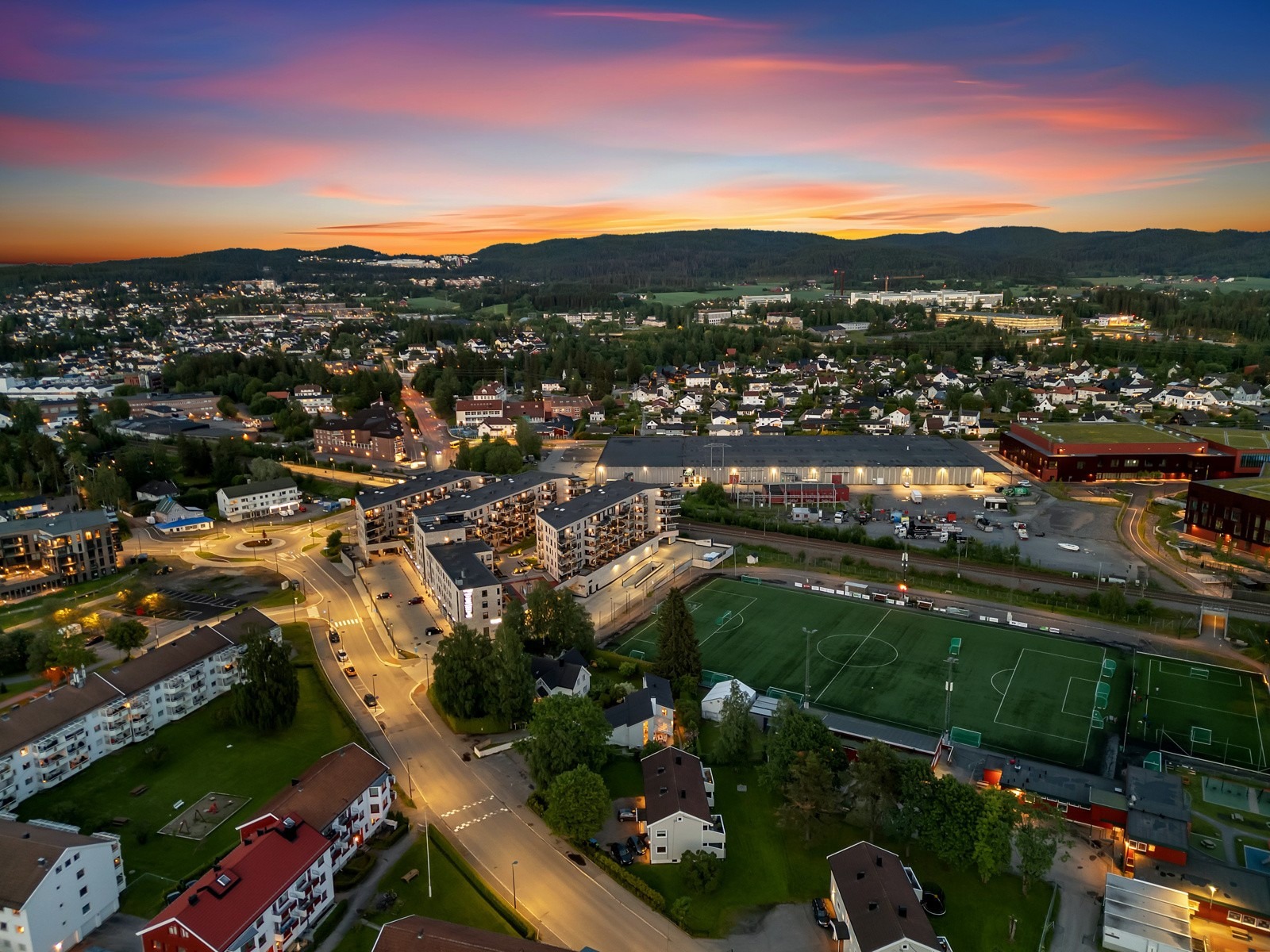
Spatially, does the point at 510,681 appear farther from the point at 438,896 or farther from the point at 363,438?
the point at 363,438

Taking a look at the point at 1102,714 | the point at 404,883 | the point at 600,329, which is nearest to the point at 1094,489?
the point at 1102,714

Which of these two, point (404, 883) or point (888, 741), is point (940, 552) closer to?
point (888, 741)

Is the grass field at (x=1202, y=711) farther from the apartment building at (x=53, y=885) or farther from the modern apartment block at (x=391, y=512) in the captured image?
the modern apartment block at (x=391, y=512)

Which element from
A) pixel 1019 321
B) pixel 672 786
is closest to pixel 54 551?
pixel 672 786

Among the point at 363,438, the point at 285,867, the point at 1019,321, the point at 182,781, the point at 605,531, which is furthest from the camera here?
the point at 1019,321

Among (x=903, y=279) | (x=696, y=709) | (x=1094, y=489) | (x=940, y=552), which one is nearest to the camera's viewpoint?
(x=696, y=709)

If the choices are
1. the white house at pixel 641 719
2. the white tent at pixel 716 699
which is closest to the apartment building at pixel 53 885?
the white house at pixel 641 719

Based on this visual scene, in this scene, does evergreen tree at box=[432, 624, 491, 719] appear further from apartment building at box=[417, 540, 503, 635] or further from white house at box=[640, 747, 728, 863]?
white house at box=[640, 747, 728, 863]
